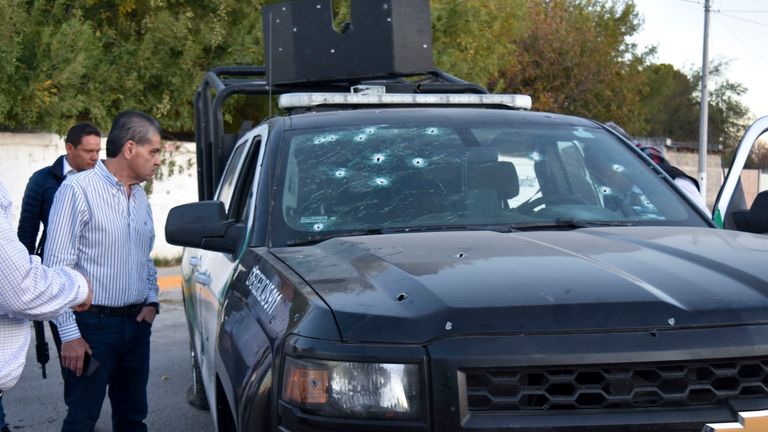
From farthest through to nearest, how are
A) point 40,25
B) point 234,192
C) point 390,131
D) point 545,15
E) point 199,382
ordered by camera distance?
point 545,15, point 40,25, point 199,382, point 234,192, point 390,131

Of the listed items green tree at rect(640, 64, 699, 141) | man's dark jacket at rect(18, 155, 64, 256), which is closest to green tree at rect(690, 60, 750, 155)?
green tree at rect(640, 64, 699, 141)

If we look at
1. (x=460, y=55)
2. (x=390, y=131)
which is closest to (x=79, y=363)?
(x=390, y=131)

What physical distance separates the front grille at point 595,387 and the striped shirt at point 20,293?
1.42 m

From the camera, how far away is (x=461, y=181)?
4.02m

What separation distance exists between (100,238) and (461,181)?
1.74 metres

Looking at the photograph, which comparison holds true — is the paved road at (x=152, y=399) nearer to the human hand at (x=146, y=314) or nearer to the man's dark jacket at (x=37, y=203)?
the man's dark jacket at (x=37, y=203)

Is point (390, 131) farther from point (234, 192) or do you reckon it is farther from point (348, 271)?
point (348, 271)

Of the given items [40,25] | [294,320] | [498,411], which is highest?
[40,25]

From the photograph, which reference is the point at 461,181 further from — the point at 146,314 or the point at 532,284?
the point at 146,314

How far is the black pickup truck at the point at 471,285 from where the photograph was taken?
246 cm

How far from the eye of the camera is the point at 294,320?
267 cm

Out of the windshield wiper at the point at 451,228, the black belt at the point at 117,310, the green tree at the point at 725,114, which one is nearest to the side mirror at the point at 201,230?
the windshield wiper at the point at 451,228

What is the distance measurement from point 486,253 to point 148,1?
43.7 feet

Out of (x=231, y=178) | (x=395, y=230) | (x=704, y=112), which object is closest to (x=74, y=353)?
(x=231, y=178)
